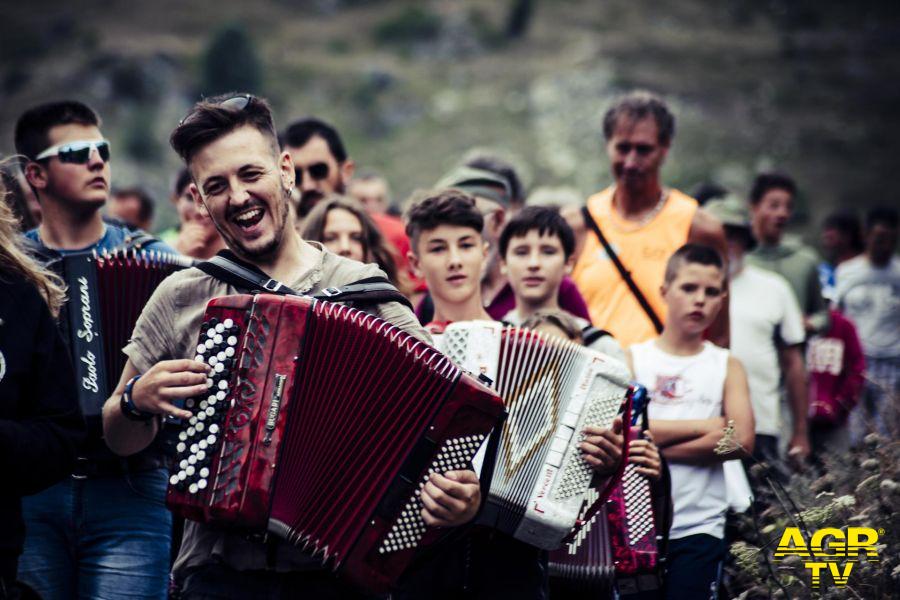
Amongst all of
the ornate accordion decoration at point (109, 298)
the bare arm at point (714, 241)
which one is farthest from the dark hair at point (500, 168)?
the ornate accordion decoration at point (109, 298)

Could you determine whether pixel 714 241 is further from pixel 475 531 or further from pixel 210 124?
pixel 210 124

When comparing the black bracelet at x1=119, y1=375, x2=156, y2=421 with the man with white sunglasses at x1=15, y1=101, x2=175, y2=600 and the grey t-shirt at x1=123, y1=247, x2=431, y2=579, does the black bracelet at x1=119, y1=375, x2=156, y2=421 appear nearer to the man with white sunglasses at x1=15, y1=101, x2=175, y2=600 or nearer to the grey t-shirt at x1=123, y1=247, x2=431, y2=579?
the grey t-shirt at x1=123, y1=247, x2=431, y2=579

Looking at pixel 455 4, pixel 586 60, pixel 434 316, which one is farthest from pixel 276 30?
pixel 434 316

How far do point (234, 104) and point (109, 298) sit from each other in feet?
3.64

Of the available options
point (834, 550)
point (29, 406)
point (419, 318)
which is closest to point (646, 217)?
point (419, 318)

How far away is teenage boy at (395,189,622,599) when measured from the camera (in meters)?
4.28

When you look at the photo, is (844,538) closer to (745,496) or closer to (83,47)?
(745,496)

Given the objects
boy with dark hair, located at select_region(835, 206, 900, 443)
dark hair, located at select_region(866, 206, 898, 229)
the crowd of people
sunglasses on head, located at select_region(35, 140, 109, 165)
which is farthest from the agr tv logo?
dark hair, located at select_region(866, 206, 898, 229)

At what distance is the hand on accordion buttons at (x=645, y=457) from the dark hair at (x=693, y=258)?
1353 millimetres

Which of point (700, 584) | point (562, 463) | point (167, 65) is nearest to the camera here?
point (562, 463)

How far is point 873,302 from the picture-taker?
10445 millimetres

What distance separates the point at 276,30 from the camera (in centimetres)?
9538

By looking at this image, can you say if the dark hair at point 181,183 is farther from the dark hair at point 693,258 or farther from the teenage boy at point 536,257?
the dark hair at point 693,258

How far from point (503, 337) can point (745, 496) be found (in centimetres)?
203
